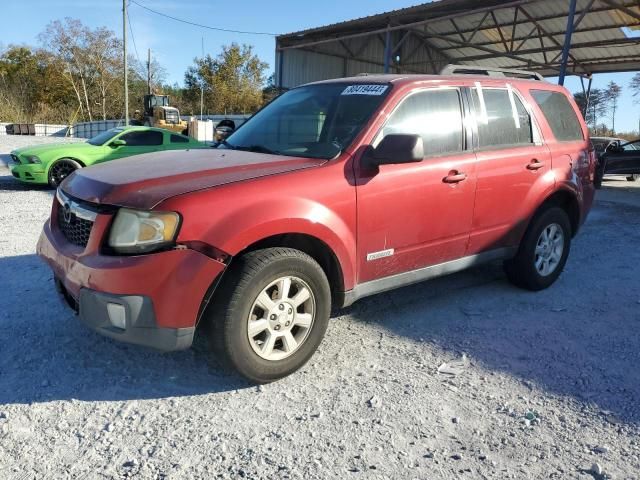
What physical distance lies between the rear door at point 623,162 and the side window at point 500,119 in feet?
33.8

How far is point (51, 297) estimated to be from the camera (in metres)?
4.24

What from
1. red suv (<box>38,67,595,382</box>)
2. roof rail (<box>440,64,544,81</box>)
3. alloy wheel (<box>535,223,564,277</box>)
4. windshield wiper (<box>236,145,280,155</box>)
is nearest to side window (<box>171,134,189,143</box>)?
red suv (<box>38,67,595,382</box>)

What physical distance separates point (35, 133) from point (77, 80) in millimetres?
12439

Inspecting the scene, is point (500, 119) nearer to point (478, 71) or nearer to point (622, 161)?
point (478, 71)

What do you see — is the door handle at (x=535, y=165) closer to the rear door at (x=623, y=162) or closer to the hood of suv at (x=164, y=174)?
the hood of suv at (x=164, y=174)

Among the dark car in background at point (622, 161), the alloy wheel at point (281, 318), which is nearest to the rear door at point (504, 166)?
the alloy wheel at point (281, 318)

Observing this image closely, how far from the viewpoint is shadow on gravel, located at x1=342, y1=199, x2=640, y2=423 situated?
319 centimetres

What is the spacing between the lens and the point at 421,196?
3594mm

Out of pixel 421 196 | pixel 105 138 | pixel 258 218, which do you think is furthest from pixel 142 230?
pixel 105 138

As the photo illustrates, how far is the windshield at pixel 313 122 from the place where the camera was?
3.51 metres

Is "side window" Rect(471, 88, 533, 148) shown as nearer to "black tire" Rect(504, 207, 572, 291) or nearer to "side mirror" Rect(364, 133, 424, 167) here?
"black tire" Rect(504, 207, 572, 291)

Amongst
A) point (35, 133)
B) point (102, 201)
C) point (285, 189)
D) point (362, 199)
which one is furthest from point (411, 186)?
point (35, 133)

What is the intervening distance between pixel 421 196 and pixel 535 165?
1393 millimetres

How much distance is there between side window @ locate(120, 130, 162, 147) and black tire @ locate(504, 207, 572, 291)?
9245 mm
